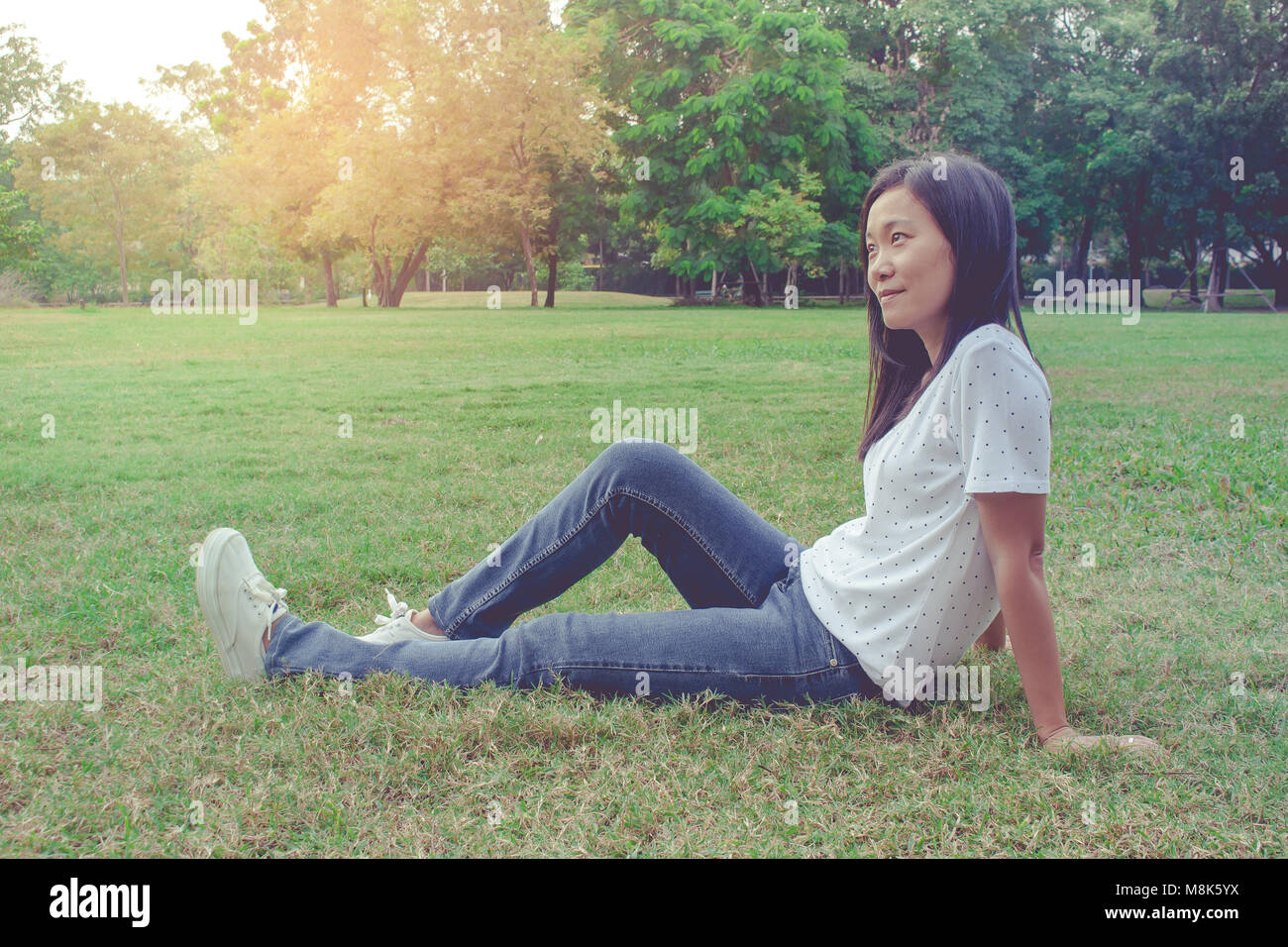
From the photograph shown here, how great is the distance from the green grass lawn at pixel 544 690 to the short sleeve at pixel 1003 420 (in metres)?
0.72

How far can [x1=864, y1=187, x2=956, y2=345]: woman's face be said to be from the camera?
229 centimetres

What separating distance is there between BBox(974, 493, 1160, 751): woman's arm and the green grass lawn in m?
0.11

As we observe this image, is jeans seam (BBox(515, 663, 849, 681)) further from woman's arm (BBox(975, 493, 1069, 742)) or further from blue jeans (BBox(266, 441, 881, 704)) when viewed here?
woman's arm (BBox(975, 493, 1069, 742))

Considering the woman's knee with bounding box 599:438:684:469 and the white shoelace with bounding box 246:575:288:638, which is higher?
the woman's knee with bounding box 599:438:684:469

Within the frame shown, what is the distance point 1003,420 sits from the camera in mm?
2141

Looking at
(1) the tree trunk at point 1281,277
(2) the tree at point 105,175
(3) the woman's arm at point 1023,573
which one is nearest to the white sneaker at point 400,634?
(3) the woman's arm at point 1023,573

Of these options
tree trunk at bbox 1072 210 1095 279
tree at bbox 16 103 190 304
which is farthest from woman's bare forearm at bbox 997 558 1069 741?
tree trunk at bbox 1072 210 1095 279

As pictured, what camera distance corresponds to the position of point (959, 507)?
89.7 inches

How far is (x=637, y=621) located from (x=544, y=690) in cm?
31

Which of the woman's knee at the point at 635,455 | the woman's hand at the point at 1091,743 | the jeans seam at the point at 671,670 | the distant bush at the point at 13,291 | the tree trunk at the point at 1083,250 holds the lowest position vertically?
the woman's hand at the point at 1091,743

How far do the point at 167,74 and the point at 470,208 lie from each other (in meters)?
19.6

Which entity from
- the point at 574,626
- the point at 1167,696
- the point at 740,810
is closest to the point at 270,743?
the point at 574,626

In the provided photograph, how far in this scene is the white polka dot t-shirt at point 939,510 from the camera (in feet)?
7.02

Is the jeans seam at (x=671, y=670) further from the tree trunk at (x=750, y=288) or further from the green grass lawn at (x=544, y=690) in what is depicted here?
the tree trunk at (x=750, y=288)
